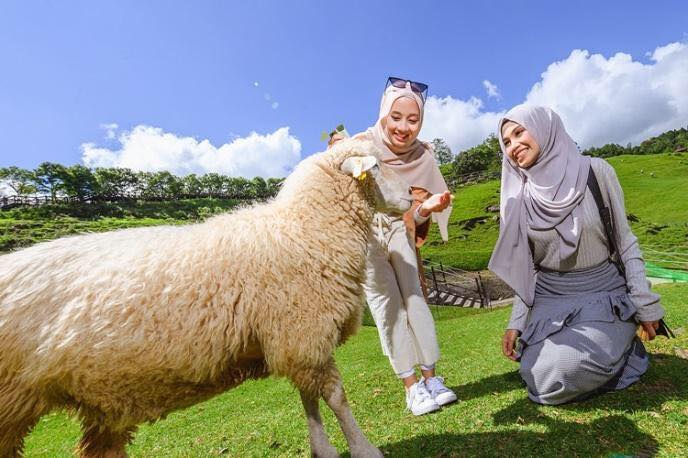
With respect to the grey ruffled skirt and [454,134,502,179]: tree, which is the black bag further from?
[454,134,502,179]: tree

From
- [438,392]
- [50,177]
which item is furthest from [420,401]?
A: [50,177]

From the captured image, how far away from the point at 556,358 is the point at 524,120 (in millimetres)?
2262

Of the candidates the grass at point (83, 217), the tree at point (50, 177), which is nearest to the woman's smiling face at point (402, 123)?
the grass at point (83, 217)

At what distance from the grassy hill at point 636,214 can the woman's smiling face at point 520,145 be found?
97.8 feet

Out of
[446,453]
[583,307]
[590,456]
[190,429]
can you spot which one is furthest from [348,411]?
[190,429]

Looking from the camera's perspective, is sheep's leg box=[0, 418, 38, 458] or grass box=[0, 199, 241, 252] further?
grass box=[0, 199, 241, 252]

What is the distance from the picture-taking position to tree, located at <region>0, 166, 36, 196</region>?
84.6 m

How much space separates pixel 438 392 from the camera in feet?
12.6

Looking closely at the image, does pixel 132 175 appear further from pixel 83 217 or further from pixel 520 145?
pixel 520 145

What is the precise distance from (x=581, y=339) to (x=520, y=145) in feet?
→ 6.24

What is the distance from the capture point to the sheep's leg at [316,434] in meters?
2.77

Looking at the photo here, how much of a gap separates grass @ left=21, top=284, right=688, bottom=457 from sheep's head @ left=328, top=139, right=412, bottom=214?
1.99m

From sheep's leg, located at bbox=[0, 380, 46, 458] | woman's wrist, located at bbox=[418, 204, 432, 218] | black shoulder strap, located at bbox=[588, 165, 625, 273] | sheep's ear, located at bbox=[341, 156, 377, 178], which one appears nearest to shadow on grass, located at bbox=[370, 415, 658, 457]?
black shoulder strap, located at bbox=[588, 165, 625, 273]

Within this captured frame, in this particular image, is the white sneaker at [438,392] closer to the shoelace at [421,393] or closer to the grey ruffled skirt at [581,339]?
the shoelace at [421,393]
